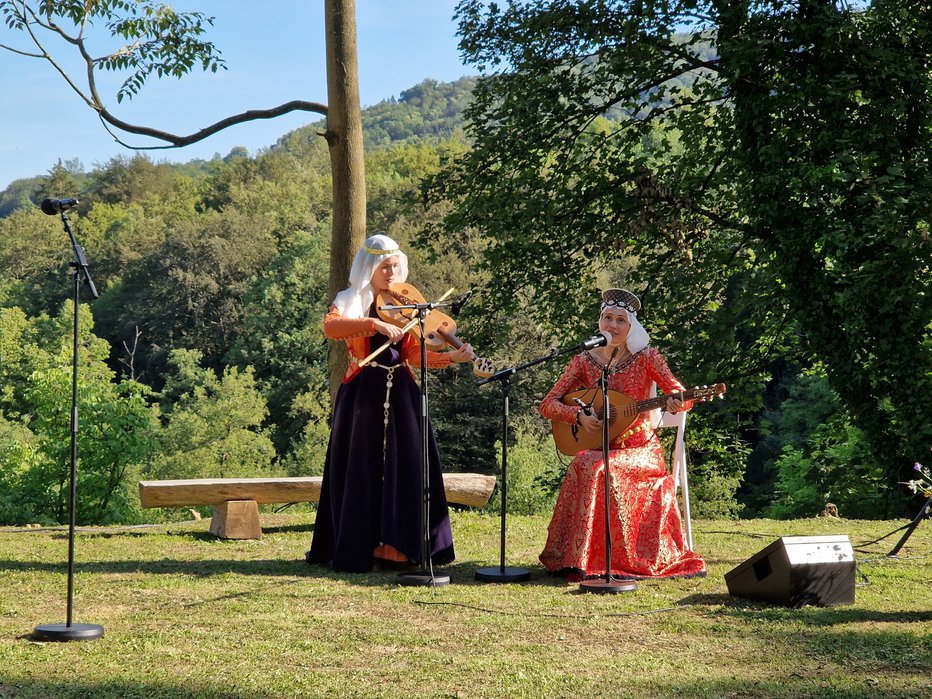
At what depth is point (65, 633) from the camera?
486cm

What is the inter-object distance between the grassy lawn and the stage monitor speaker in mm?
90

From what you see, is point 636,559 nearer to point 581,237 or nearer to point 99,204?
point 581,237

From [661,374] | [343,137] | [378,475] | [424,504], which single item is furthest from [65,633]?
[343,137]

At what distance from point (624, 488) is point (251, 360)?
1220 inches

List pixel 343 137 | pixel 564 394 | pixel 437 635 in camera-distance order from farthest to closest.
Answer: pixel 343 137 < pixel 564 394 < pixel 437 635

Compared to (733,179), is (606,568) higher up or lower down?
lower down

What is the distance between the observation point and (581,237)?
1100 centimetres

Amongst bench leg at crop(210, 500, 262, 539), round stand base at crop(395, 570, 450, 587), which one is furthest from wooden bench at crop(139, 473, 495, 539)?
round stand base at crop(395, 570, 450, 587)

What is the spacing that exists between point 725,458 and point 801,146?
364 cm

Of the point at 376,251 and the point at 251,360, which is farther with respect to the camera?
the point at 251,360

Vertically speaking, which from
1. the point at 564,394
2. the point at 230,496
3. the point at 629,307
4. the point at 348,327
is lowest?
the point at 230,496

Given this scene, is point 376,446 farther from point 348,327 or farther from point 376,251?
point 376,251

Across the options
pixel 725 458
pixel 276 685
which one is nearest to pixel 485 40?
pixel 725 458

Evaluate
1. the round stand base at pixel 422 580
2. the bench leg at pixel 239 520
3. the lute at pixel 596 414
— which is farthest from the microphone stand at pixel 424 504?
the bench leg at pixel 239 520
